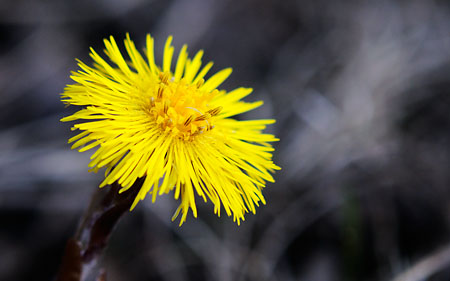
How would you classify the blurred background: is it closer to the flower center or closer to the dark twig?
the dark twig

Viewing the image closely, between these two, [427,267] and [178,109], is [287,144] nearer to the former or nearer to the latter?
[427,267]

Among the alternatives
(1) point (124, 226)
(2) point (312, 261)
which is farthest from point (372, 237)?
(1) point (124, 226)

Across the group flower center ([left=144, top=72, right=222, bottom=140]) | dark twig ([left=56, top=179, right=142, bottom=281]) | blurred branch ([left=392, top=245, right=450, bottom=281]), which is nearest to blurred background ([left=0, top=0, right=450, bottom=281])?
blurred branch ([left=392, top=245, right=450, bottom=281])

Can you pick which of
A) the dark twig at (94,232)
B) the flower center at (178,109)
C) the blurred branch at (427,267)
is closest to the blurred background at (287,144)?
the blurred branch at (427,267)

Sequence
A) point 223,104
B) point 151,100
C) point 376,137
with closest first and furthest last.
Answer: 1. point 151,100
2. point 223,104
3. point 376,137

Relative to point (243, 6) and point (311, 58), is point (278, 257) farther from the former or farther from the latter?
point (243, 6)
